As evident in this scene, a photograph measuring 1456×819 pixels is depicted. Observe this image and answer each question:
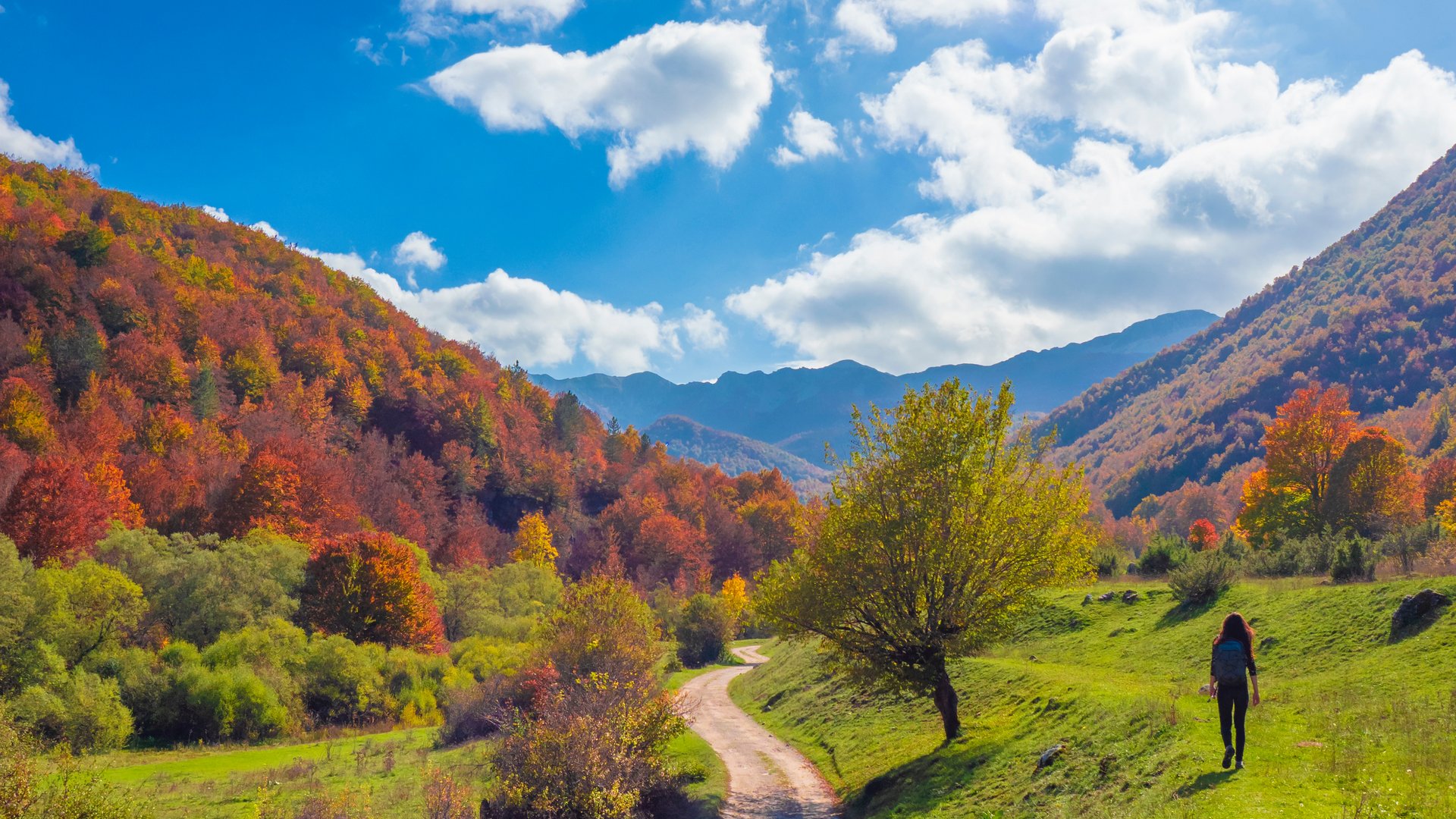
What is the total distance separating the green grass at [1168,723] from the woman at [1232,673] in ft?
2.03

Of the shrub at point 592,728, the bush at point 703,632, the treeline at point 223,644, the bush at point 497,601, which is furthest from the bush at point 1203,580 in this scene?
the bush at point 703,632

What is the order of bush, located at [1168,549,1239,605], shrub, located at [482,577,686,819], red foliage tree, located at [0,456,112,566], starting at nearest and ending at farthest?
shrub, located at [482,577,686,819]
bush, located at [1168,549,1239,605]
red foliage tree, located at [0,456,112,566]

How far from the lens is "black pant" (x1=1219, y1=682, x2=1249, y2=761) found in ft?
41.4

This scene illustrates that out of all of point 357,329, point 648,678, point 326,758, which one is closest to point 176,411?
point 357,329

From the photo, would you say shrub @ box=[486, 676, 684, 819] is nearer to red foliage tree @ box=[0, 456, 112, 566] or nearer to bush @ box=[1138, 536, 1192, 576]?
bush @ box=[1138, 536, 1192, 576]

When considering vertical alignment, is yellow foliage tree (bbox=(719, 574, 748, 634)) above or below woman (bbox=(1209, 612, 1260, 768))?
below

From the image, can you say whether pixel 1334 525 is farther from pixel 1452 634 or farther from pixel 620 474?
pixel 620 474

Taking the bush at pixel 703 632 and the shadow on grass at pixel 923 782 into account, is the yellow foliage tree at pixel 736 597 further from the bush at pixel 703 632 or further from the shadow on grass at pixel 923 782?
the shadow on grass at pixel 923 782

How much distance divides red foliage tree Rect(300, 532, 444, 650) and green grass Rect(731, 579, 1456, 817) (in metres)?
39.1

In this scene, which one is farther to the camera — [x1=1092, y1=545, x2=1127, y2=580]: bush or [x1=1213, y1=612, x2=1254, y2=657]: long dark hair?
[x1=1092, y1=545, x2=1127, y2=580]: bush

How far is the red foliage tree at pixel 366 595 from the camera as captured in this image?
59.3m

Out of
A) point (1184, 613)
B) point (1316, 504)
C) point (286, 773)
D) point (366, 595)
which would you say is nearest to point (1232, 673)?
point (1184, 613)

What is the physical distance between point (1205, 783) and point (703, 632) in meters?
71.1

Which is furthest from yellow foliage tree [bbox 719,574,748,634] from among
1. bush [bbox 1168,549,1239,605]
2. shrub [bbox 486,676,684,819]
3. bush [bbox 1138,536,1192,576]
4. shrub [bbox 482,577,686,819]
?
shrub [bbox 486,676,684,819]
